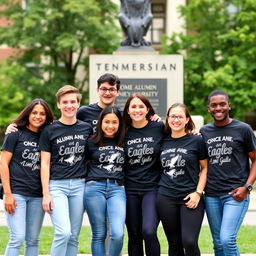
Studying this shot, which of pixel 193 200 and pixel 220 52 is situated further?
pixel 220 52

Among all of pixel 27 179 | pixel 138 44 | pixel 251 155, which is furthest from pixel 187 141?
pixel 138 44

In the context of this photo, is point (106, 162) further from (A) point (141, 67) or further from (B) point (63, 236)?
(A) point (141, 67)

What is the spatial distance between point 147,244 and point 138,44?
31.5ft

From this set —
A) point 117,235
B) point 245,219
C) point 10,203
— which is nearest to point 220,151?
point 117,235

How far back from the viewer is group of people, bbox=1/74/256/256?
18.5 feet

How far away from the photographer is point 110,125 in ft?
19.2

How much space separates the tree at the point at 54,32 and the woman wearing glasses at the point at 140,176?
20155 mm

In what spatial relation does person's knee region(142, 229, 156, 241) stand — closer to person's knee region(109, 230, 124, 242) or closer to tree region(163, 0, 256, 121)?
person's knee region(109, 230, 124, 242)

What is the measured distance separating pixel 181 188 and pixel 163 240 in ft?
10.1

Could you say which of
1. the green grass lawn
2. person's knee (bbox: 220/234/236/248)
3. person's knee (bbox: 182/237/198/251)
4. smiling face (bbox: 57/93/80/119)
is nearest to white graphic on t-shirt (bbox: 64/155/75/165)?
smiling face (bbox: 57/93/80/119)

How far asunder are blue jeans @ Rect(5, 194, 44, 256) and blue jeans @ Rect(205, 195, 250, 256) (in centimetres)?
166

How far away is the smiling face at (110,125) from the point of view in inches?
230

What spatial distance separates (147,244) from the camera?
5695 millimetres

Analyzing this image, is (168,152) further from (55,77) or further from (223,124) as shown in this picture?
(55,77)
